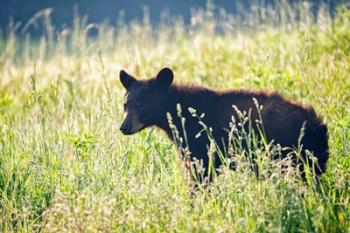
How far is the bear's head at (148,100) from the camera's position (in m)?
6.75

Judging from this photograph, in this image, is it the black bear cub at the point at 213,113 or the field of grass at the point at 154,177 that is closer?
the field of grass at the point at 154,177

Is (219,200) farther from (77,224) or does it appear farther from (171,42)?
(171,42)

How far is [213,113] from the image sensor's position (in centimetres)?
643

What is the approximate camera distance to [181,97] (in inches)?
268

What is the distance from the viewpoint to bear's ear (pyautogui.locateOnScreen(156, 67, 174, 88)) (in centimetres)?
675

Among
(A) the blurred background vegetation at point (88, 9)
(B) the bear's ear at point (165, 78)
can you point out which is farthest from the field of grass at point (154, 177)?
(A) the blurred background vegetation at point (88, 9)

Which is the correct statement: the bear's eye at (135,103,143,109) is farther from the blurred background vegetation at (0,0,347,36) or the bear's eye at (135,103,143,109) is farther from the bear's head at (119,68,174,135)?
the blurred background vegetation at (0,0,347,36)

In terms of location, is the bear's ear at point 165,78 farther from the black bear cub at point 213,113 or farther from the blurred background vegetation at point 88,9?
the blurred background vegetation at point 88,9

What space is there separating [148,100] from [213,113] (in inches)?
25.8

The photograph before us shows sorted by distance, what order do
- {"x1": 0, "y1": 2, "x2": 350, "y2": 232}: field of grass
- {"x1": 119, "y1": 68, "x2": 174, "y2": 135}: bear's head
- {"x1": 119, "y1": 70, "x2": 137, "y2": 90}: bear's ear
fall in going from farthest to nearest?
{"x1": 119, "y1": 70, "x2": 137, "y2": 90}: bear's ear
{"x1": 119, "y1": 68, "x2": 174, "y2": 135}: bear's head
{"x1": 0, "y1": 2, "x2": 350, "y2": 232}: field of grass

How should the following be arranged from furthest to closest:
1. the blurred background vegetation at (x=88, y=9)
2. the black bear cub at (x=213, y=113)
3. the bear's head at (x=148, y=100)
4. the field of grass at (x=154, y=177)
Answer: the blurred background vegetation at (x=88, y=9)
the bear's head at (x=148, y=100)
the black bear cub at (x=213, y=113)
the field of grass at (x=154, y=177)

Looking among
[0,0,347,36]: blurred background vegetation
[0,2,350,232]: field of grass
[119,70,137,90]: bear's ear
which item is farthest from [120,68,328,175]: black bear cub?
[0,0,347,36]: blurred background vegetation

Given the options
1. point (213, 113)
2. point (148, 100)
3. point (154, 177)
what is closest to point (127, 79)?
point (148, 100)

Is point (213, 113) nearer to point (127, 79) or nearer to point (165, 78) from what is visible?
point (165, 78)
